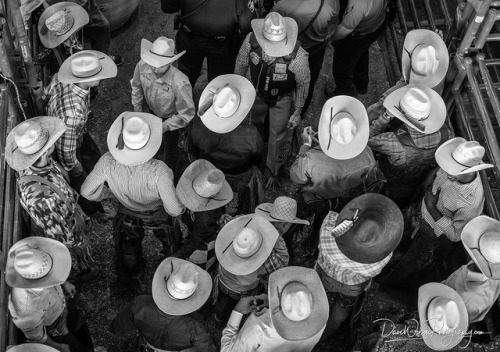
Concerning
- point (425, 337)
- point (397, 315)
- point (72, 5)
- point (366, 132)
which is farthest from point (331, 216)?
point (72, 5)

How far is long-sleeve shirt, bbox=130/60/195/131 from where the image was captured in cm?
588

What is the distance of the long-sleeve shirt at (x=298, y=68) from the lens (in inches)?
236

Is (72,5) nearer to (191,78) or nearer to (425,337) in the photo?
(191,78)

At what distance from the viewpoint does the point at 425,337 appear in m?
4.70

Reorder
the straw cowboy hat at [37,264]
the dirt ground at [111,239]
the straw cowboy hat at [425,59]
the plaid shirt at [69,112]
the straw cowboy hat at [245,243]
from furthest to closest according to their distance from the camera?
the dirt ground at [111,239] → the straw cowboy hat at [425,59] → the plaid shirt at [69,112] → the straw cowboy hat at [245,243] → the straw cowboy hat at [37,264]

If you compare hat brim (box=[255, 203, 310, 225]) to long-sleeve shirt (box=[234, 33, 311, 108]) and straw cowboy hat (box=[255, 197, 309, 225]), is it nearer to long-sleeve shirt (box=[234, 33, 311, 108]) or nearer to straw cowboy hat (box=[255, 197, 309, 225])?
straw cowboy hat (box=[255, 197, 309, 225])

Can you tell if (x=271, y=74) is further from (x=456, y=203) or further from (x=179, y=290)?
(x=179, y=290)

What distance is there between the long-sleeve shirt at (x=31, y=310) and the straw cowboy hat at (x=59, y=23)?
2.60 meters

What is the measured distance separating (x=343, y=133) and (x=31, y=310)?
109 inches

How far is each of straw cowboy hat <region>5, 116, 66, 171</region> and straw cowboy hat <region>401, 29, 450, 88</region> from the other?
325 cm

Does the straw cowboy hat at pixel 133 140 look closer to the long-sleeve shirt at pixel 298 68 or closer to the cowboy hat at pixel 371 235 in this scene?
the long-sleeve shirt at pixel 298 68

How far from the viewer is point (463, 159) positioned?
201 inches

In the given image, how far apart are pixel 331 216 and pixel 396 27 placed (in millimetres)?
3907

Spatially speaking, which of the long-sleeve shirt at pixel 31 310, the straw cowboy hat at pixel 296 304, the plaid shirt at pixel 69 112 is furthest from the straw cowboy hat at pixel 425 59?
the long-sleeve shirt at pixel 31 310
